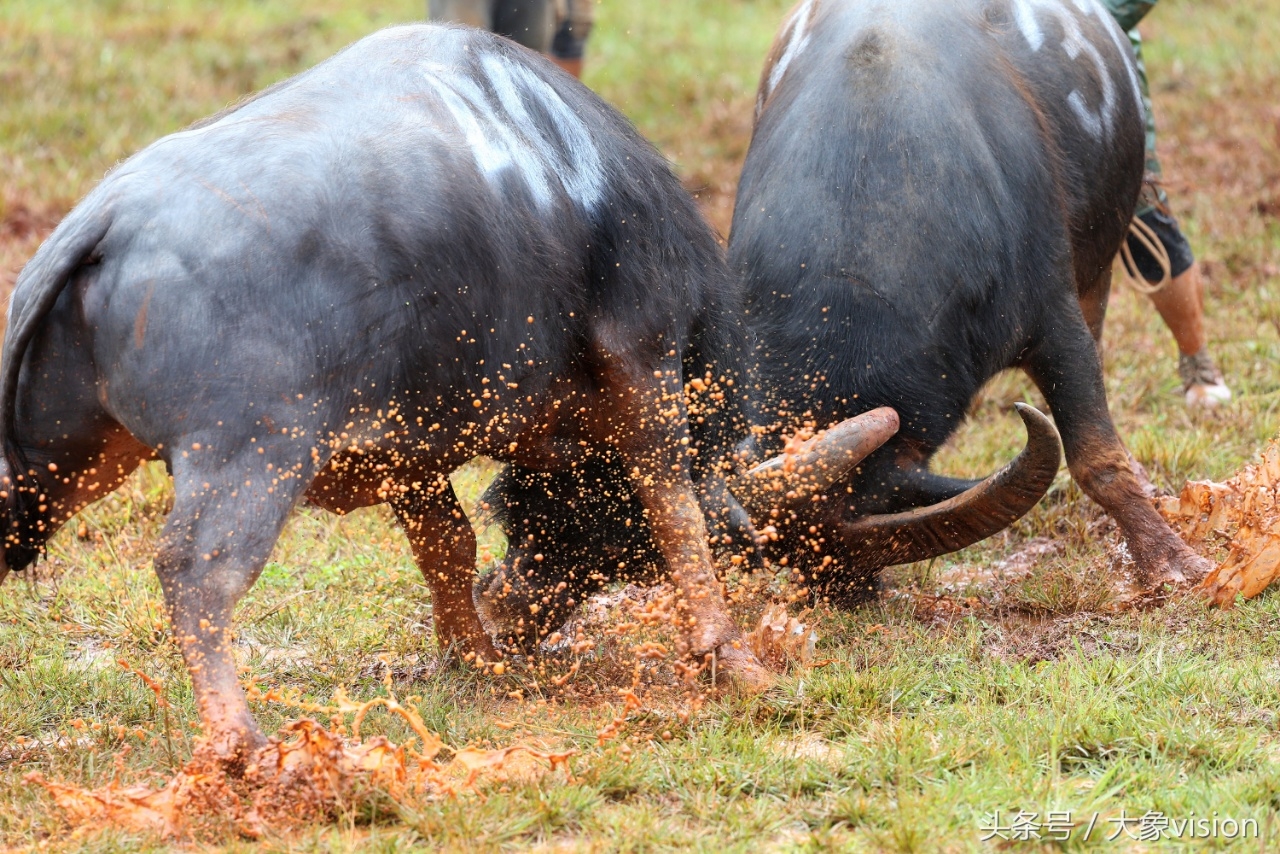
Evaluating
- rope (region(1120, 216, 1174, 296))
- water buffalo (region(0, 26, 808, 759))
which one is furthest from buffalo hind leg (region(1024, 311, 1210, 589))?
rope (region(1120, 216, 1174, 296))

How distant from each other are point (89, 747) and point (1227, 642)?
3.05 meters

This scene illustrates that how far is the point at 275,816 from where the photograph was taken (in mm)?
3061

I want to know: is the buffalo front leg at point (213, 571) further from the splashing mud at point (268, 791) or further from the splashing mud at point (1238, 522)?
the splashing mud at point (1238, 522)

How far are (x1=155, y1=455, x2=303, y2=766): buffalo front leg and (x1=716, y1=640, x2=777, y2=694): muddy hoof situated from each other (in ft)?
4.28

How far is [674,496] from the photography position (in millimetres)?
4020

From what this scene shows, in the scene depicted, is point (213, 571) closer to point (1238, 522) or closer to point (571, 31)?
point (1238, 522)

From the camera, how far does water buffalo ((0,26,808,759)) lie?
10.1 ft

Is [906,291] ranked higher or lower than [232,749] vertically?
higher

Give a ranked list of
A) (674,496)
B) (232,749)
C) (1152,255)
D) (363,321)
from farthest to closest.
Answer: (1152,255) < (674,496) < (363,321) < (232,749)

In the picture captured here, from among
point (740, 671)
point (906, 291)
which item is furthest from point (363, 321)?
point (906, 291)

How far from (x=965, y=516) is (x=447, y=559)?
59.3 inches

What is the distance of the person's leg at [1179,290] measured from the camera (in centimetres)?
636

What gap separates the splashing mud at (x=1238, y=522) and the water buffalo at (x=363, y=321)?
5.08ft

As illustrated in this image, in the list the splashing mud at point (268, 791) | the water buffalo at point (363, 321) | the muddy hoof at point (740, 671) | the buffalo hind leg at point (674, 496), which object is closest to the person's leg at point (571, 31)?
the water buffalo at point (363, 321)
